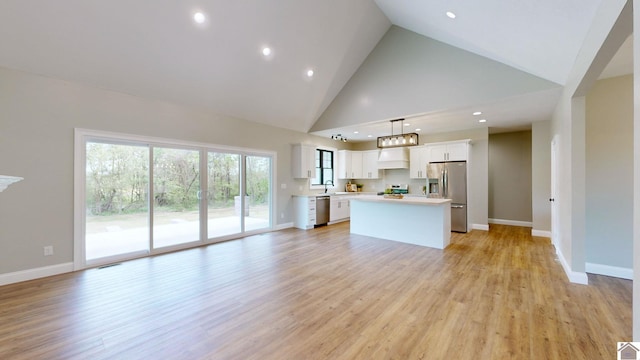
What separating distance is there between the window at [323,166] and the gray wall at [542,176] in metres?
5.44

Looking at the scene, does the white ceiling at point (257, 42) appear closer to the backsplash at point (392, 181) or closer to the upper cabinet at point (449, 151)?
the upper cabinet at point (449, 151)

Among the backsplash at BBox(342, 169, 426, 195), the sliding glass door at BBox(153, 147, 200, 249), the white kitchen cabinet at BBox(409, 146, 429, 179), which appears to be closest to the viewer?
the sliding glass door at BBox(153, 147, 200, 249)

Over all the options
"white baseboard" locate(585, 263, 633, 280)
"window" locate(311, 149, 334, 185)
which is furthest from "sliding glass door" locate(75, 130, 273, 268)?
"white baseboard" locate(585, 263, 633, 280)

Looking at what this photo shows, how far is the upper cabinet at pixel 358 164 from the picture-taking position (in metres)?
8.83

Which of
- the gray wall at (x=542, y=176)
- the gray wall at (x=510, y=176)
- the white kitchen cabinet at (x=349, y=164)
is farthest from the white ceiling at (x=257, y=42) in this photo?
the white kitchen cabinet at (x=349, y=164)

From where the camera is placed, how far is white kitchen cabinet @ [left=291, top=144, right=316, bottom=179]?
7133 mm

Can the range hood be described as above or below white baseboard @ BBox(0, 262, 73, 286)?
above

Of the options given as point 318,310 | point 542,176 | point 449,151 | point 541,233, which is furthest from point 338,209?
point 318,310

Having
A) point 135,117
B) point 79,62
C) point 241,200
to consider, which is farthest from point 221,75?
point 241,200

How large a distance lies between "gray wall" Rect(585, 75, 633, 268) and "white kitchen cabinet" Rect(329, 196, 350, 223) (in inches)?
208

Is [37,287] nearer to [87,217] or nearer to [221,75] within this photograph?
[87,217]

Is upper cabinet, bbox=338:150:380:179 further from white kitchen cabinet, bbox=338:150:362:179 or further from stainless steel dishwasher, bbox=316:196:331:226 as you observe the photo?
stainless steel dishwasher, bbox=316:196:331:226

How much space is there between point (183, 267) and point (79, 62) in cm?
321

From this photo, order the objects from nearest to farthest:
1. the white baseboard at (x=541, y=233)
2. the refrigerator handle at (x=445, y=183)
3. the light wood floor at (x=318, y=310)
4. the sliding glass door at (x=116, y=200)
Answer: the light wood floor at (x=318, y=310)
the sliding glass door at (x=116, y=200)
the white baseboard at (x=541, y=233)
the refrigerator handle at (x=445, y=183)
